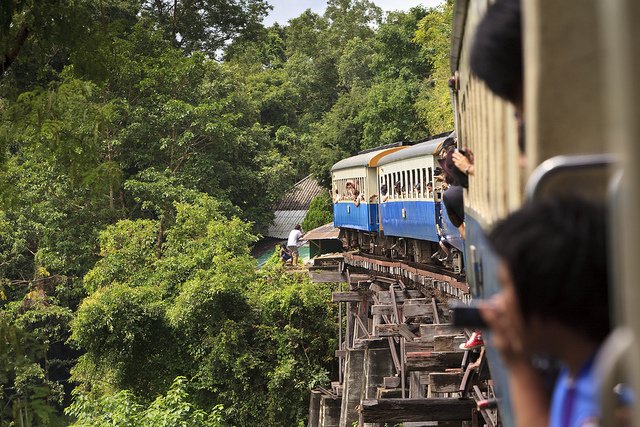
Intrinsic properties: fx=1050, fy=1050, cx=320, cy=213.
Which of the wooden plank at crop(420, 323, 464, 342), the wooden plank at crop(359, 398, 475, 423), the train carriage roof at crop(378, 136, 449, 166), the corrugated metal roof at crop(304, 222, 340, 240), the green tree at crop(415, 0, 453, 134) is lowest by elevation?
the wooden plank at crop(359, 398, 475, 423)

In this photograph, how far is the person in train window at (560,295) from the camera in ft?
4.12

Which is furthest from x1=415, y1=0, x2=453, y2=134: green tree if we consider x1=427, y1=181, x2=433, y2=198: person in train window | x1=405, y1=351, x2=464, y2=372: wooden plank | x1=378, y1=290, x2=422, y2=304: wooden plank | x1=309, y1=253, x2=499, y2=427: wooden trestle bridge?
x1=405, y1=351, x2=464, y2=372: wooden plank

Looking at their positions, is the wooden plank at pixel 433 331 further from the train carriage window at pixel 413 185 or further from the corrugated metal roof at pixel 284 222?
the corrugated metal roof at pixel 284 222

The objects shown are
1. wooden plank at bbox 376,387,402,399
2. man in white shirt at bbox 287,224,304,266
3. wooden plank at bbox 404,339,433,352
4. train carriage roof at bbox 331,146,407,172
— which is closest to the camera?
wooden plank at bbox 404,339,433,352

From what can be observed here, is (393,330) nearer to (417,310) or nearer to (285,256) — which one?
(417,310)

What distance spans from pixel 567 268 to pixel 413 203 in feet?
46.8

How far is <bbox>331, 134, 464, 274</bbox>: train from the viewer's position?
13.6 meters

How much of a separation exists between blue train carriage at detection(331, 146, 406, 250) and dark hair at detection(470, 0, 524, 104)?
17176 millimetres

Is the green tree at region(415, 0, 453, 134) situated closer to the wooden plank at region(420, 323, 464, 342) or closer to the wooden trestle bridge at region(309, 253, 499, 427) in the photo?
the wooden trestle bridge at region(309, 253, 499, 427)

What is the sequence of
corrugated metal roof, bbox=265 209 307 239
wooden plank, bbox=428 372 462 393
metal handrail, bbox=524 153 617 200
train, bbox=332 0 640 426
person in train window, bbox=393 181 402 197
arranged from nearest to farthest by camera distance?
train, bbox=332 0 640 426 < metal handrail, bbox=524 153 617 200 < wooden plank, bbox=428 372 462 393 < person in train window, bbox=393 181 402 197 < corrugated metal roof, bbox=265 209 307 239

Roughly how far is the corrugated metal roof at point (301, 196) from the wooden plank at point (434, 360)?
3166 centimetres

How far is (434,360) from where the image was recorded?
10.1 metres

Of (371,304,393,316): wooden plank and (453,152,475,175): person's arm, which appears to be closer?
(453,152,475,175): person's arm

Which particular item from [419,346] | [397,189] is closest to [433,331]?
[419,346]
